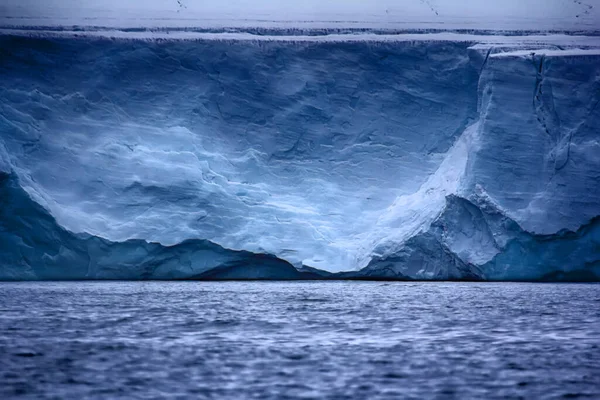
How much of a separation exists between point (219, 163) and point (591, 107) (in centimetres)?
454

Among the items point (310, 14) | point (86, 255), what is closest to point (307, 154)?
point (310, 14)

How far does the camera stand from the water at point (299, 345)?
3.91 meters

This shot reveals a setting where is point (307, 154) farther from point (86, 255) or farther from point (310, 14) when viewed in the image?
point (86, 255)

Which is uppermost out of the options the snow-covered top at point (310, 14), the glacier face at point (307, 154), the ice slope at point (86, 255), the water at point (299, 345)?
the snow-covered top at point (310, 14)

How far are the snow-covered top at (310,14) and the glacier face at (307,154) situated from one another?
1.58 ft

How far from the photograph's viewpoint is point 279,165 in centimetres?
1156

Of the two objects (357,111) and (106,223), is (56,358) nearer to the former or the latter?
(106,223)

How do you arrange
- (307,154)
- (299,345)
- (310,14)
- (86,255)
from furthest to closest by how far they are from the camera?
(310,14)
(307,154)
(86,255)
(299,345)

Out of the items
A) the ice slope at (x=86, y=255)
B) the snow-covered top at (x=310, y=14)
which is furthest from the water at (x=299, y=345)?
the snow-covered top at (x=310, y=14)

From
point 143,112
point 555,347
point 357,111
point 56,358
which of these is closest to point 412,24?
point 357,111

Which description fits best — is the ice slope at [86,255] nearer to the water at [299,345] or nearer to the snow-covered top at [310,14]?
the water at [299,345]

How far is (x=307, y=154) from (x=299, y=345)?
6508mm

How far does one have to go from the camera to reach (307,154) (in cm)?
1168

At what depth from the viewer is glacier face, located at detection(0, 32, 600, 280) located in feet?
34.6
